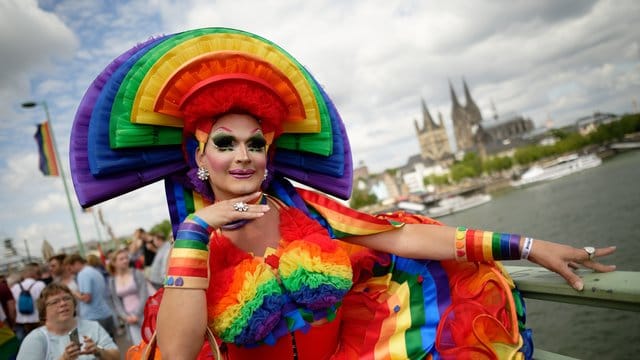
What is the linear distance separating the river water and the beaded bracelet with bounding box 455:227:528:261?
1.18 metres

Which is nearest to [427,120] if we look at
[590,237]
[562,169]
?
[562,169]

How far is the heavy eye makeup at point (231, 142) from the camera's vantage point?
149 cm

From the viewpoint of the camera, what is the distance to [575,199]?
108 ft

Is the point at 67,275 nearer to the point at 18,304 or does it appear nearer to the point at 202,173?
the point at 18,304

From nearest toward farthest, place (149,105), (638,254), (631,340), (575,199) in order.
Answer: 1. (149,105)
2. (631,340)
3. (638,254)
4. (575,199)

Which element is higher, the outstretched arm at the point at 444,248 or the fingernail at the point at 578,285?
the outstretched arm at the point at 444,248

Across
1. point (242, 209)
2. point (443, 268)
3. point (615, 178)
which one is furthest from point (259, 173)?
point (615, 178)

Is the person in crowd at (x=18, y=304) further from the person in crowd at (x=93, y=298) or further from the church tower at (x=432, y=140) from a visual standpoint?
the church tower at (x=432, y=140)

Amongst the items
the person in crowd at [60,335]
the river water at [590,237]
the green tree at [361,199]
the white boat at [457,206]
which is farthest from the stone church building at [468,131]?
the person in crowd at [60,335]

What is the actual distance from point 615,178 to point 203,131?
48.0 metres

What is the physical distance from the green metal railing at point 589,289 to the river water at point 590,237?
1022 millimetres

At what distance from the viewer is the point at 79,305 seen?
4867 mm

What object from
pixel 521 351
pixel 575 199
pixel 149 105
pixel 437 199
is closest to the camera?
pixel 521 351

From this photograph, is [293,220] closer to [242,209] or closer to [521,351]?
[242,209]
